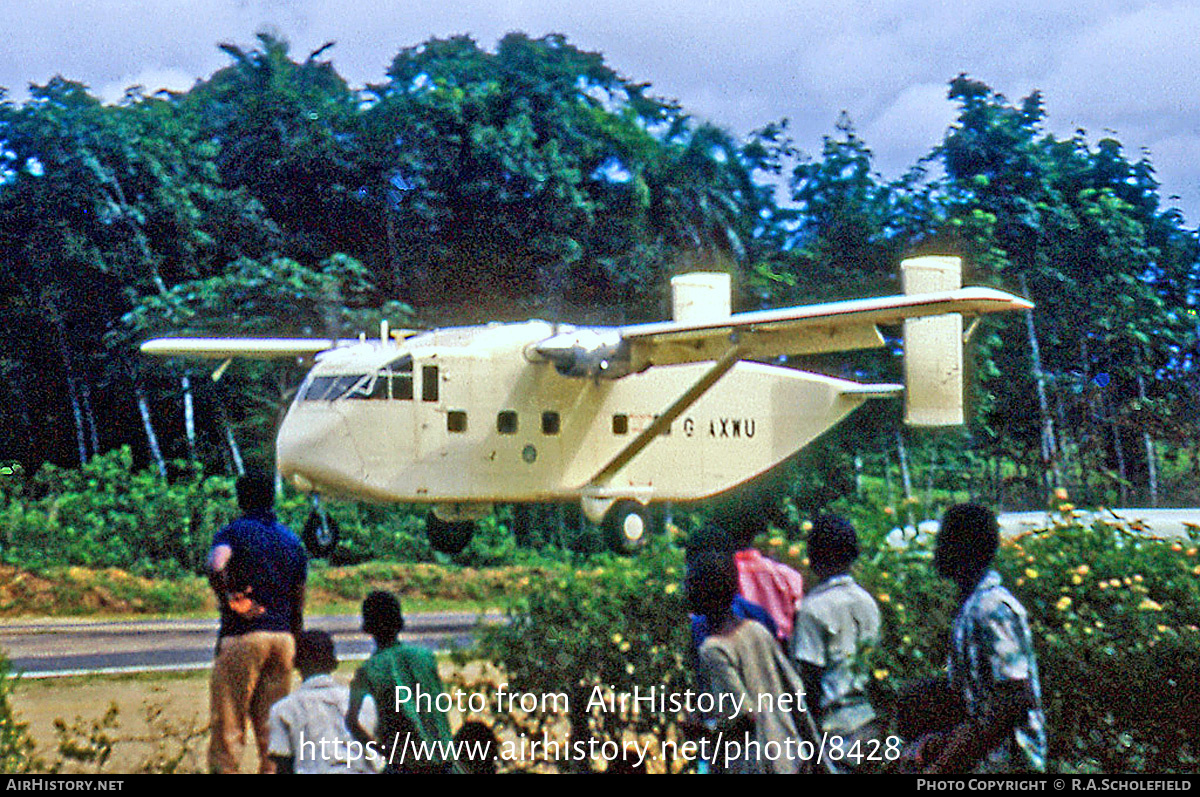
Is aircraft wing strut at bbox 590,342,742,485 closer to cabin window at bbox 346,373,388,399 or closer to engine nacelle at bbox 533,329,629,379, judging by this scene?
engine nacelle at bbox 533,329,629,379

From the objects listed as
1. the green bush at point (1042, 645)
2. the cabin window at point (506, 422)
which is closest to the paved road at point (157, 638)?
the green bush at point (1042, 645)

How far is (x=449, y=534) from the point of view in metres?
16.0

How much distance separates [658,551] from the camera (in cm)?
714

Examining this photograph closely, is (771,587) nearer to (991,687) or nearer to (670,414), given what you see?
(991,687)

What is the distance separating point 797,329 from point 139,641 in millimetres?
8098

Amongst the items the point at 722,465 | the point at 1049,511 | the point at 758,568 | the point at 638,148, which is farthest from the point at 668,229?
the point at 758,568

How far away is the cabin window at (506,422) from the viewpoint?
49.2 ft

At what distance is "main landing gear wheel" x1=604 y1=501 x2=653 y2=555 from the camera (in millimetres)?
15656

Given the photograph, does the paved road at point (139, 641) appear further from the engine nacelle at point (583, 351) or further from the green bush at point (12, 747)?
the green bush at point (12, 747)

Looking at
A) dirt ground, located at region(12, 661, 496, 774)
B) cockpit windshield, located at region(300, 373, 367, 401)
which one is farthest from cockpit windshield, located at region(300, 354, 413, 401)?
dirt ground, located at region(12, 661, 496, 774)

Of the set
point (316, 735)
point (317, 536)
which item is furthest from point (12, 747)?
point (317, 536)

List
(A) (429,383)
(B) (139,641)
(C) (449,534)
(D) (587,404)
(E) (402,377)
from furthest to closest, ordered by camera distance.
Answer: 1. (C) (449,534)
2. (D) (587,404)
3. (A) (429,383)
4. (E) (402,377)
5. (B) (139,641)

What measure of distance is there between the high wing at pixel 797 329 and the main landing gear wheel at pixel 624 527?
6.28 feet
